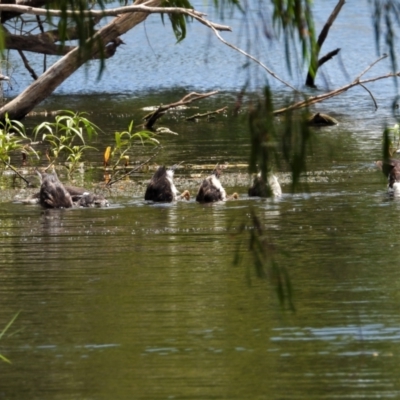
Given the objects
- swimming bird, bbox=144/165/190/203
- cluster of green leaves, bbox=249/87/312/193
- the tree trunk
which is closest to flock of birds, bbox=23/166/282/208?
swimming bird, bbox=144/165/190/203

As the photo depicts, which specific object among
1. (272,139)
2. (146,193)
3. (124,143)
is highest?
(272,139)

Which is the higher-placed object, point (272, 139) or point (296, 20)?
point (296, 20)

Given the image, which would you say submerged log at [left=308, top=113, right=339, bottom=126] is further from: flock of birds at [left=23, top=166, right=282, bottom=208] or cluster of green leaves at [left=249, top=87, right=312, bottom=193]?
cluster of green leaves at [left=249, top=87, right=312, bottom=193]

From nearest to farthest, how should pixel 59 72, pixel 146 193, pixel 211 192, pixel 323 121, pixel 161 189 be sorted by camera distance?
1. pixel 211 192
2. pixel 161 189
3. pixel 146 193
4. pixel 59 72
5. pixel 323 121

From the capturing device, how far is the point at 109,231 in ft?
40.4

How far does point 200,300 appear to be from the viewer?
8.82 metres

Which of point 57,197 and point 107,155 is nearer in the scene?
point 57,197

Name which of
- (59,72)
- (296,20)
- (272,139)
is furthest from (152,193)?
(272,139)

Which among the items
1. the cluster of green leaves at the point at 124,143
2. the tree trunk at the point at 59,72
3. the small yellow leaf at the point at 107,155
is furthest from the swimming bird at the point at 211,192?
the small yellow leaf at the point at 107,155

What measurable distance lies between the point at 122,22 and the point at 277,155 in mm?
12788

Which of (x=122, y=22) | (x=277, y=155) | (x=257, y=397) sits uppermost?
(x=122, y=22)

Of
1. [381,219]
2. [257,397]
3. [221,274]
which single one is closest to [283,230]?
[381,219]

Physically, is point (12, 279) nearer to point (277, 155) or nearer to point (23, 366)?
point (23, 366)

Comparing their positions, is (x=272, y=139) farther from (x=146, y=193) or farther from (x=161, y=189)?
(x=146, y=193)
